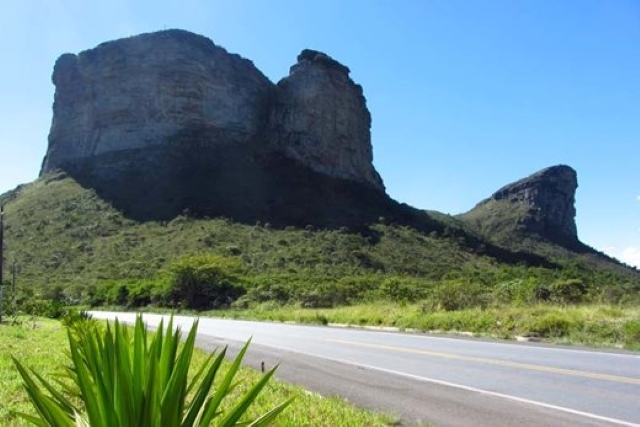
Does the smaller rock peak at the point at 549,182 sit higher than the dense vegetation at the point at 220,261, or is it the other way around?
the smaller rock peak at the point at 549,182

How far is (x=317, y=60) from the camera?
343 feet

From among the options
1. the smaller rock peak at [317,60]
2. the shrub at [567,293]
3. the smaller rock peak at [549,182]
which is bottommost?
the shrub at [567,293]

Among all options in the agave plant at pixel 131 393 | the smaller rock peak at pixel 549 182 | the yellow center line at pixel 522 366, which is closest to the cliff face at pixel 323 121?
the smaller rock peak at pixel 549 182

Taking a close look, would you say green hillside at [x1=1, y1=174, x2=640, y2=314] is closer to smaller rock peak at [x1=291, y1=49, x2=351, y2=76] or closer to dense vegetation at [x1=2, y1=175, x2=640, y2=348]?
dense vegetation at [x1=2, y1=175, x2=640, y2=348]

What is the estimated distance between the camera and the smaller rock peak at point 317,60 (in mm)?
104500

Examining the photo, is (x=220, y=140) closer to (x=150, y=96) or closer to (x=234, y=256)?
(x=150, y=96)

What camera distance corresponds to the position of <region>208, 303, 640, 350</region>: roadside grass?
13.9 m

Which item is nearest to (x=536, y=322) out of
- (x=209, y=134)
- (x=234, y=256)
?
(x=234, y=256)

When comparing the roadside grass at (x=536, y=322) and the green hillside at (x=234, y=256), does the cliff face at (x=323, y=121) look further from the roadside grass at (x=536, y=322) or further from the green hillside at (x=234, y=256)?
the roadside grass at (x=536, y=322)

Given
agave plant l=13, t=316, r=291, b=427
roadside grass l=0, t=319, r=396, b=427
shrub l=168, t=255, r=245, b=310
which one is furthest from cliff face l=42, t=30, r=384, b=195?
agave plant l=13, t=316, r=291, b=427

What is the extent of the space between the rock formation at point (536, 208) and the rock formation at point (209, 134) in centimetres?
2683

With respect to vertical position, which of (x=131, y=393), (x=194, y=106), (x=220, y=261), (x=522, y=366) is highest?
(x=194, y=106)

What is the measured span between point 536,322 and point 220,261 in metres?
35.3

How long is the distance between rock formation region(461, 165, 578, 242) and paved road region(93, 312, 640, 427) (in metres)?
97.7
